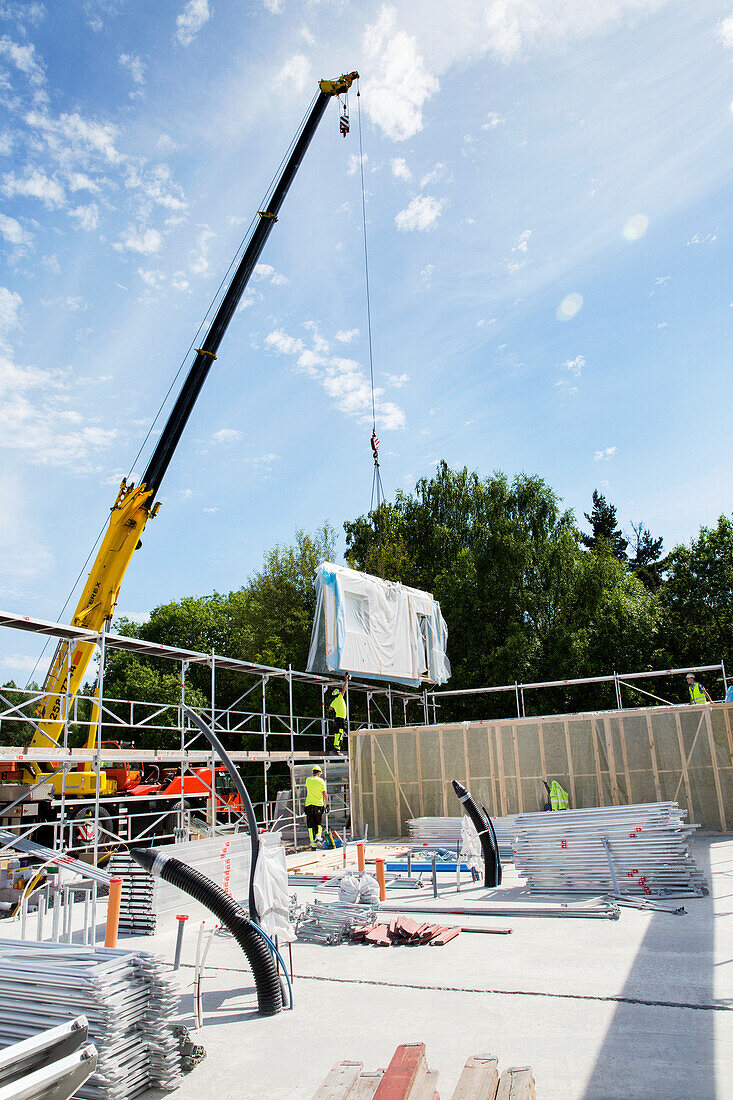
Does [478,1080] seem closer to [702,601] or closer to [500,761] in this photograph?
[500,761]

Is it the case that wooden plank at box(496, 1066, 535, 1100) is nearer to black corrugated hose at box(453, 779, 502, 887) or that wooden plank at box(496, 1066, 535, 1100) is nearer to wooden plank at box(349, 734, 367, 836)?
black corrugated hose at box(453, 779, 502, 887)

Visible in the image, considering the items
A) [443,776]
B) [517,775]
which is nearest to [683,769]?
[517,775]

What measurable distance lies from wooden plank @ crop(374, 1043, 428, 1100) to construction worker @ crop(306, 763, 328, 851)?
12.5m

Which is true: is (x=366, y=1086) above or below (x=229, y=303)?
below

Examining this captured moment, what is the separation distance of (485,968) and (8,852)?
10.0 metres

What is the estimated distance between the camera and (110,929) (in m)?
7.16

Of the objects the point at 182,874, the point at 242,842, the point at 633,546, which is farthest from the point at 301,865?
the point at 633,546

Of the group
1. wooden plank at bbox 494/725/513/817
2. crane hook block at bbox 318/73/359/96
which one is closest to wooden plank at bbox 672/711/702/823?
wooden plank at bbox 494/725/513/817

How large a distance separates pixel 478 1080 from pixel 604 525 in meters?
48.7

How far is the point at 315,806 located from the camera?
17531 millimetres

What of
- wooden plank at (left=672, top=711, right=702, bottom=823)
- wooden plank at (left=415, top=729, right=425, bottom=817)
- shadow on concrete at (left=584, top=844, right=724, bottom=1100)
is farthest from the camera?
wooden plank at (left=415, top=729, right=425, bottom=817)

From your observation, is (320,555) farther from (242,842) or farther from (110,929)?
(110,929)

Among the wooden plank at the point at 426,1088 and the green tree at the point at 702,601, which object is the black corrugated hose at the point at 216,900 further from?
the green tree at the point at 702,601

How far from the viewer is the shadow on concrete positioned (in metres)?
4.79
